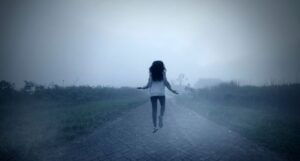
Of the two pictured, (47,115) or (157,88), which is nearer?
(157,88)

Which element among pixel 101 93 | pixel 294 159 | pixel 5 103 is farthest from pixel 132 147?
pixel 101 93

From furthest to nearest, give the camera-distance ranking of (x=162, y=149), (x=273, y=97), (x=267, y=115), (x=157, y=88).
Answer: (x=273, y=97) → (x=267, y=115) → (x=157, y=88) → (x=162, y=149)

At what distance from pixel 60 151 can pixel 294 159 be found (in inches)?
292

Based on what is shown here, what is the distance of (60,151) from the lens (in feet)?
19.7

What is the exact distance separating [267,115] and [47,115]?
19238 mm

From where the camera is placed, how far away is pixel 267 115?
47.1 ft

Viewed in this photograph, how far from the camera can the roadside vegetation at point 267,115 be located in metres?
7.11

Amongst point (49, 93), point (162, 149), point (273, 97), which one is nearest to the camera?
point (162, 149)

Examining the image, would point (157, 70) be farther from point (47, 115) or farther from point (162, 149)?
point (47, 115)

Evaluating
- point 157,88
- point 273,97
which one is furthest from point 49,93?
point 273,97

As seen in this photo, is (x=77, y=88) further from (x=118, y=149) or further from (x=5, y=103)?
(x=118, y=149)

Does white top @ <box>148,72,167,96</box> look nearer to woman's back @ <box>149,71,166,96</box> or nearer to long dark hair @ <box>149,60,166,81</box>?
woman's back @ <box>149,71,166,96</box>

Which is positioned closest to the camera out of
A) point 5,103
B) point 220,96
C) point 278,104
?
point 278,104

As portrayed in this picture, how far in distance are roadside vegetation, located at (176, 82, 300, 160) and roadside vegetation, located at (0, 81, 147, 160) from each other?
692 cm
